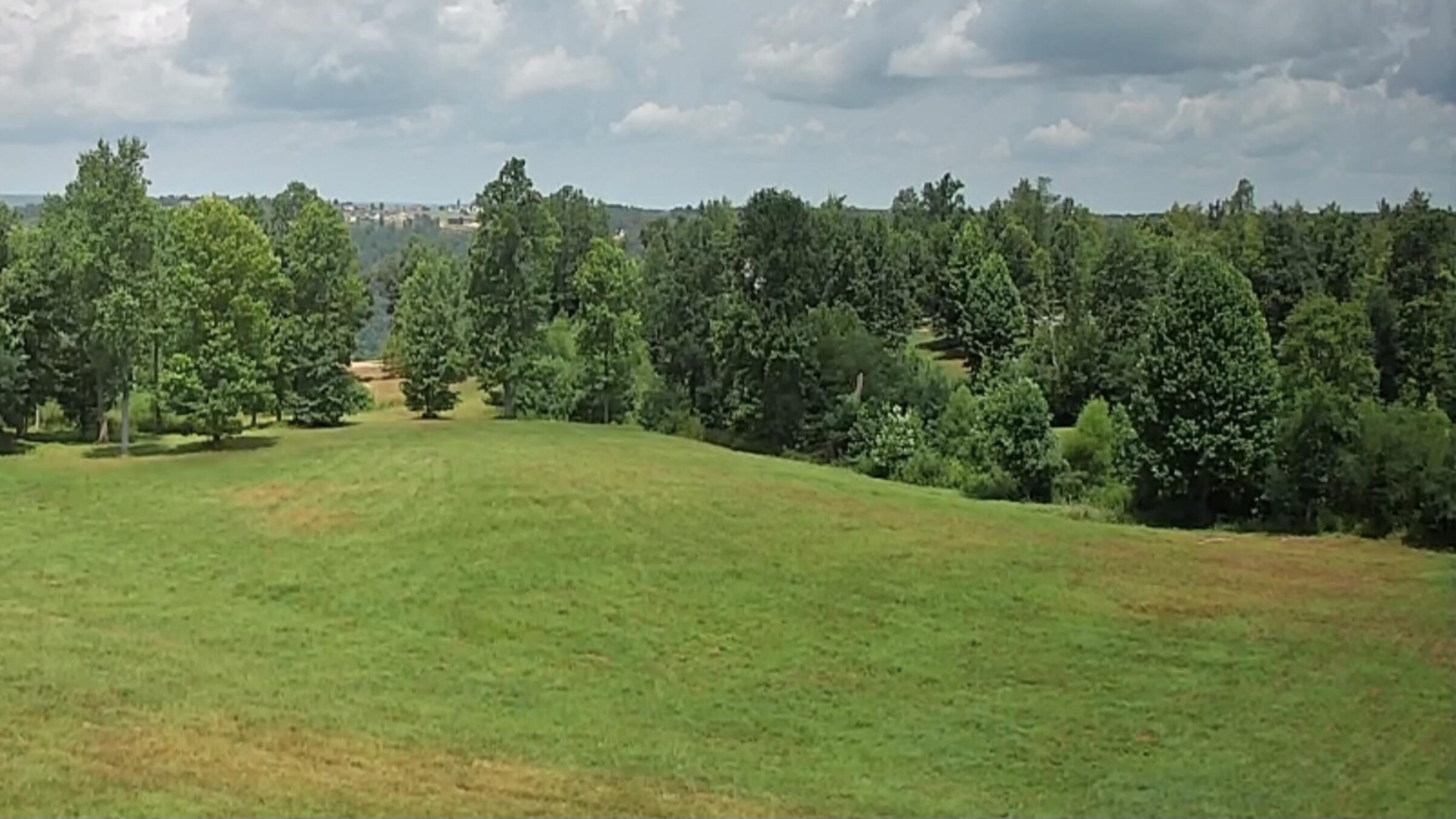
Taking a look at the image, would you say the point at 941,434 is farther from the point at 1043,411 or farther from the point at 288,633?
the point at 288,633

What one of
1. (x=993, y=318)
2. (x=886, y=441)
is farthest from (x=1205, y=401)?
(x=993, y=318)

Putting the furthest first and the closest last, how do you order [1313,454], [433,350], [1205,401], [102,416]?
1. [433,350]
2. [102,416]
3. [1205,401]
4. [1313,454]

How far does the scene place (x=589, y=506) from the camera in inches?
1682

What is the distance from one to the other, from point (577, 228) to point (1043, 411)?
5275 centimetres

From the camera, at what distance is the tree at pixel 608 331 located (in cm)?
7006

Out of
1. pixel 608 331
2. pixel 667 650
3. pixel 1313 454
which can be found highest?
pixel 608 331

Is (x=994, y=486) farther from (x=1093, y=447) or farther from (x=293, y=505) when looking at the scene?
(x=293, y=505)

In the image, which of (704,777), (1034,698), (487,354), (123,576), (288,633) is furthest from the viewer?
(487,354)

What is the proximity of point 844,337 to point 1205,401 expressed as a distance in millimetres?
23774

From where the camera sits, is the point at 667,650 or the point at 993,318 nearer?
the point at 667,650

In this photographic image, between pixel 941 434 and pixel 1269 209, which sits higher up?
pixel 1269 209

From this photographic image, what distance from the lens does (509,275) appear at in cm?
6962

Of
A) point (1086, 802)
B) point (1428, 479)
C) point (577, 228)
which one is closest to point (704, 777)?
point (1086, 802)

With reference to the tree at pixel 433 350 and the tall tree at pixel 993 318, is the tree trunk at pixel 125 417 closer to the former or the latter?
the tree at pixel 433 350
